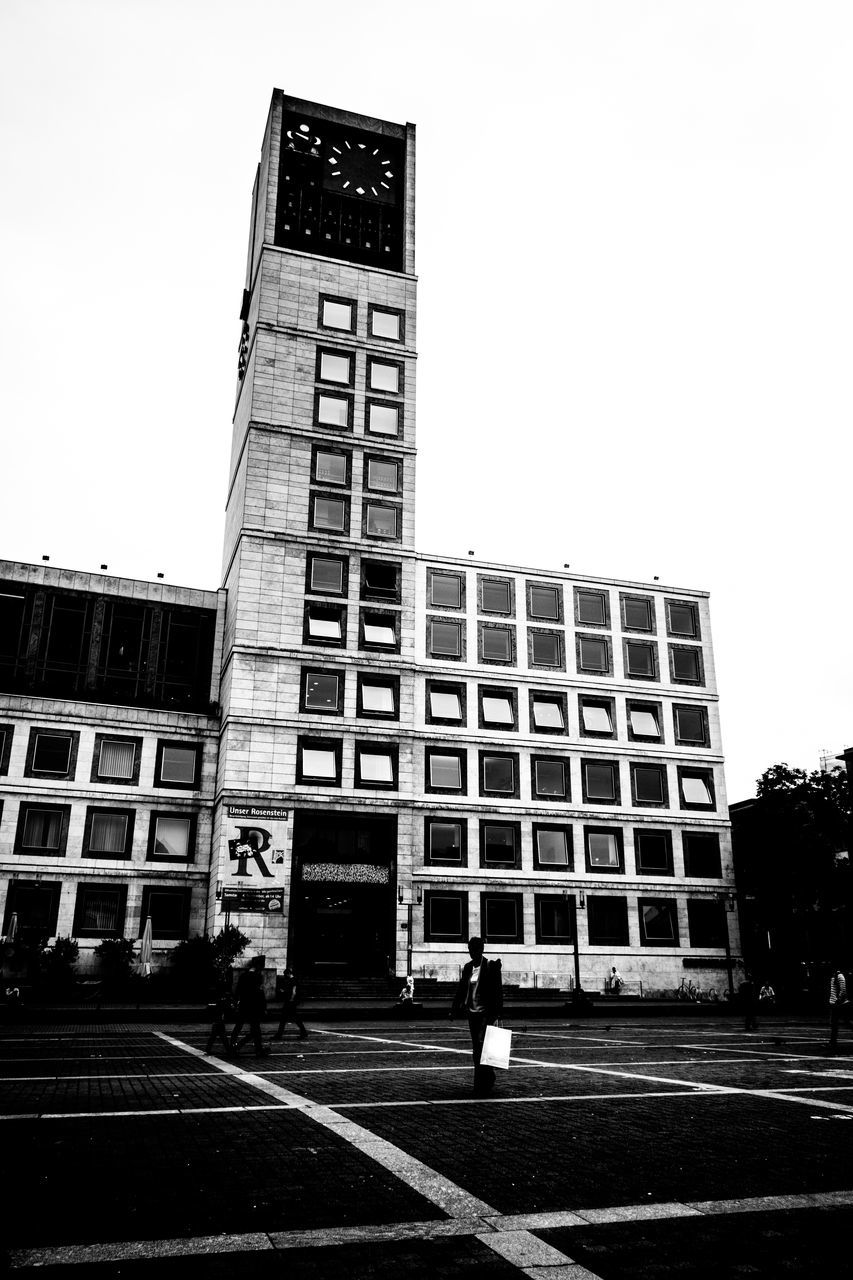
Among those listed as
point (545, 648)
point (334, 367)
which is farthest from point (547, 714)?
point (334, 367)

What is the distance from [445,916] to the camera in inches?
1964

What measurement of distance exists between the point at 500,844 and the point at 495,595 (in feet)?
47.8

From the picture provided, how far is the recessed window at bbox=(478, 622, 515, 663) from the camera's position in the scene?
55500 mm

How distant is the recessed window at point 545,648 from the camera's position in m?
56.6

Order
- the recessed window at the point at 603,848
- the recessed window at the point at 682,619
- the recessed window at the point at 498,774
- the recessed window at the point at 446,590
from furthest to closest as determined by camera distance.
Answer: the recessed window at the point at 682,619, the recessed window at the point at 446,590, the recessed window at the point at 603,848, the recessed window at the point at 498,774

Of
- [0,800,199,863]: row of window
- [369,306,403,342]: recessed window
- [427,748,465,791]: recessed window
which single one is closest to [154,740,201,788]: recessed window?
[0,800,199,863]: row of window

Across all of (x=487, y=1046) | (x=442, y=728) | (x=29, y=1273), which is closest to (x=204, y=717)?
(x=442, y=728)

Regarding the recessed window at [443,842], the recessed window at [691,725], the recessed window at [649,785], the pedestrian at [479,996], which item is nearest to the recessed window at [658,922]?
the recessed window at [649,785]

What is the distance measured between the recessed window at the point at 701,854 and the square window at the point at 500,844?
10682 mm

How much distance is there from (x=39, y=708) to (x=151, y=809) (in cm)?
757

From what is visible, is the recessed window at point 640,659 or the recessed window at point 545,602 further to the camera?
the recessed window at point 640,659

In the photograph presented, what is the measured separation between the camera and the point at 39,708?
158ft

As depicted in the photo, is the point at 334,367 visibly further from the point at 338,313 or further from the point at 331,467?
the point at 331,467

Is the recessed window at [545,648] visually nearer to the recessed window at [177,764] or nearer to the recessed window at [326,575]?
the recessed window at [326,575]
